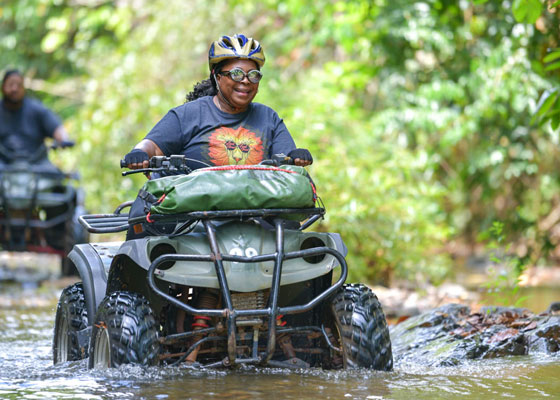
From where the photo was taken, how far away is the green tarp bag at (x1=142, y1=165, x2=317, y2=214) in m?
4.46

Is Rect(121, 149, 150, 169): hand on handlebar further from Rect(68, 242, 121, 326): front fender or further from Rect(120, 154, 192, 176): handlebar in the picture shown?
Rect(68, 242, 121, 326): front fender

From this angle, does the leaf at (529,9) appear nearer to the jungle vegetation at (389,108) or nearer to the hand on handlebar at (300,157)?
the jungle vegetation at (389,108)

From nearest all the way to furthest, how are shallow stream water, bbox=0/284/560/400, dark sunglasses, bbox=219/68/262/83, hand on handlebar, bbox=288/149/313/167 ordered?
1. shallow stream water, bbox=0/284/560/400
2. hand on handlebar, bbox=288/149/313/167
3. dark sunglasses, bbox=219/68/262/83

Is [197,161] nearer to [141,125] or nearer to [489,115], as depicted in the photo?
[489,115]

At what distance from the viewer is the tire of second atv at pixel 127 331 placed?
4.43 m

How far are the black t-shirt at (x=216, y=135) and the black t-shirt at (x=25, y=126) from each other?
6.88m

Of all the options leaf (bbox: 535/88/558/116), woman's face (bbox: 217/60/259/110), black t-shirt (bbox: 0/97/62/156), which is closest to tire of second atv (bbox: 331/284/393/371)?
woman's face (bbox: 217/60/259/110)

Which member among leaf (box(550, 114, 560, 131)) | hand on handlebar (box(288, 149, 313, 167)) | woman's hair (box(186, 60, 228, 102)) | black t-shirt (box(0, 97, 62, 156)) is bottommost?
hand on handlebar (box(288, 149, 313, 167))

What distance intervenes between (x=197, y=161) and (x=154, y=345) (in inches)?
43.2

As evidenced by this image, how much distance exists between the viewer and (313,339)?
5020 mm

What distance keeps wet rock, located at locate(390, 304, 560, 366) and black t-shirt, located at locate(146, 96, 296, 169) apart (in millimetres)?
1672

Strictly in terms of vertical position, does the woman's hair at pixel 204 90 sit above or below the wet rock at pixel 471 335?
above

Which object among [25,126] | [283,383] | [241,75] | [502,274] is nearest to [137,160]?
[241,75]

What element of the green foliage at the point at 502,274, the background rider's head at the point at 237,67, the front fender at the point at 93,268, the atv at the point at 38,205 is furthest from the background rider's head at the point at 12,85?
the background rider's head at the point at 237,67
